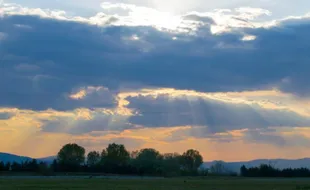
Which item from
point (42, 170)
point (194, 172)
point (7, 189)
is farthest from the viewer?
point (194, 172)

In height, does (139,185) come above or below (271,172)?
below

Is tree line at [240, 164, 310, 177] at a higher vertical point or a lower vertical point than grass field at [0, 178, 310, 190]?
higher

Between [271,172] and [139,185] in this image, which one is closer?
[139,185]

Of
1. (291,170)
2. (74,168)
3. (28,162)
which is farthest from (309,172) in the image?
(28,162)

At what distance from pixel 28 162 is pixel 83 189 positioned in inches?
4448

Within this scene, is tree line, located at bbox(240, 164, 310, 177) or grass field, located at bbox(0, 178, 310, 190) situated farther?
tree line, located at bbox(240, 164, 310, 177)

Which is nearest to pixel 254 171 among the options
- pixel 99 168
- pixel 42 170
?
pixel 99 168

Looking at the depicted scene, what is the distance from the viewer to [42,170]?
152875 mm

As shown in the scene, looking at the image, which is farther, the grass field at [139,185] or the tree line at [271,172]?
the tree line at [271,172]

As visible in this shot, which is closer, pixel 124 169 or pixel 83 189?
pixel 83 189

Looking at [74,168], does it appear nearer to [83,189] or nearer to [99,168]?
[99,168]

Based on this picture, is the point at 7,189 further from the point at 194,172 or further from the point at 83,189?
the point at 194,172

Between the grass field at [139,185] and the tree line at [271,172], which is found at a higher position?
the tree line at [271,172]

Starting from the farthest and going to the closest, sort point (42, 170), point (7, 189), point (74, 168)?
1. point (74, 168)
2. point (42, 170)
3. point (7, 189)
